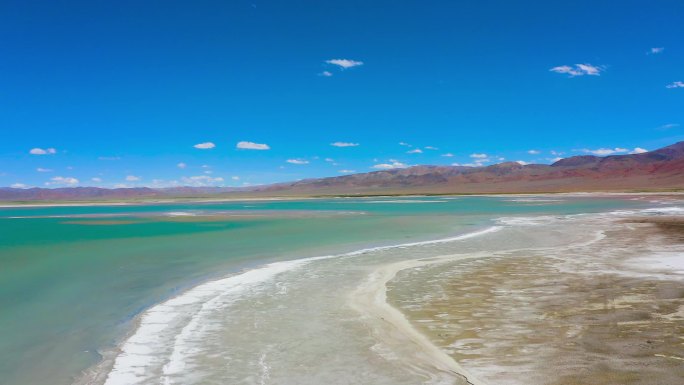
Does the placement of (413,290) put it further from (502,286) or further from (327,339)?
(327,339)

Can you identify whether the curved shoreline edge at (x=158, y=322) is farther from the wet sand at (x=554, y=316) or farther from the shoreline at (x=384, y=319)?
the wet sand at (x=554, y=316)

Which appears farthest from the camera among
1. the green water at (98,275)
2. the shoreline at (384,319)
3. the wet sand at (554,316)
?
the green water at (98,275)

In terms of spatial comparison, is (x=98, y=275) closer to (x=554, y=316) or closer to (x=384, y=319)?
(x=384, y=319)

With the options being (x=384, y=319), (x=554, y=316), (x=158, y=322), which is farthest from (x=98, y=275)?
(x=554, y=316)

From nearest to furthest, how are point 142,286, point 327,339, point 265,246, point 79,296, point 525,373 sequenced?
point 525,373 → point 327,339 → point 79,296 → point 142,286 → point 265,246

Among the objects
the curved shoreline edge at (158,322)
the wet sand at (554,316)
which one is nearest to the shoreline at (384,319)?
the curved shoreline edge at (158,322)

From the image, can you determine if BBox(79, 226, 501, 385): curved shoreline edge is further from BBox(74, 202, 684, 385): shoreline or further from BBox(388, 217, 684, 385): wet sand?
BBox(388, 217, 684, 385): wet sand

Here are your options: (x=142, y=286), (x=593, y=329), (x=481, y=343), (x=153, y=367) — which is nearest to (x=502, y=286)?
(x=593, y=329)

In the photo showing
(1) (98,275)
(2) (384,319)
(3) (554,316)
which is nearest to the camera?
(3) (554,316)

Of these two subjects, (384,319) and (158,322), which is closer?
(384,319)
